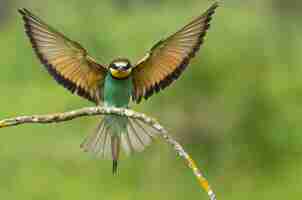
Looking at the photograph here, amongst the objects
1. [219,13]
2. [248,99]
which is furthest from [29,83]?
[248,99]

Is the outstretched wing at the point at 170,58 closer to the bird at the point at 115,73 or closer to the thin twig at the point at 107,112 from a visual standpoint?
the bird at the point at 115,73

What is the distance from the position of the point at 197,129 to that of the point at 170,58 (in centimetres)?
277

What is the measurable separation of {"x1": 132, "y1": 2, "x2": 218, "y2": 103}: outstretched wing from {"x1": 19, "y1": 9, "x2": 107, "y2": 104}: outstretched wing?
0.11 meters

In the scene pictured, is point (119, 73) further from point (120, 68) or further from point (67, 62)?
point (67, 62)

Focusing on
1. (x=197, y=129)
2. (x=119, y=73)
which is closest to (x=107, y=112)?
(x=119, y=73)

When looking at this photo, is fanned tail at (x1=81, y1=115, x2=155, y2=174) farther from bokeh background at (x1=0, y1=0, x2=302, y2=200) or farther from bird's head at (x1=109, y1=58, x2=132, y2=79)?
bokeh background at (x1=0, y1=0, x2=302, y2=200)

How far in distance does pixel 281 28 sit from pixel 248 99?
1.16m

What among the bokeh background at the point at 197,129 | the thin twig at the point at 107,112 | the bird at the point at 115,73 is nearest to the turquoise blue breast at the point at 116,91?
the bird at the point at 115,73

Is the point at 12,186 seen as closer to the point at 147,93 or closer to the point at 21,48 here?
the point at 147,93

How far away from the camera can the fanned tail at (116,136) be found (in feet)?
9.24

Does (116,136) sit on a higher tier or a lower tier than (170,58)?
lower

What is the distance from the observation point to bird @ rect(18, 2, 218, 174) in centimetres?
277

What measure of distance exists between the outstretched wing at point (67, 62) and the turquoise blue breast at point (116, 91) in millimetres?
33

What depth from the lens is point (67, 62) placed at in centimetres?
282
